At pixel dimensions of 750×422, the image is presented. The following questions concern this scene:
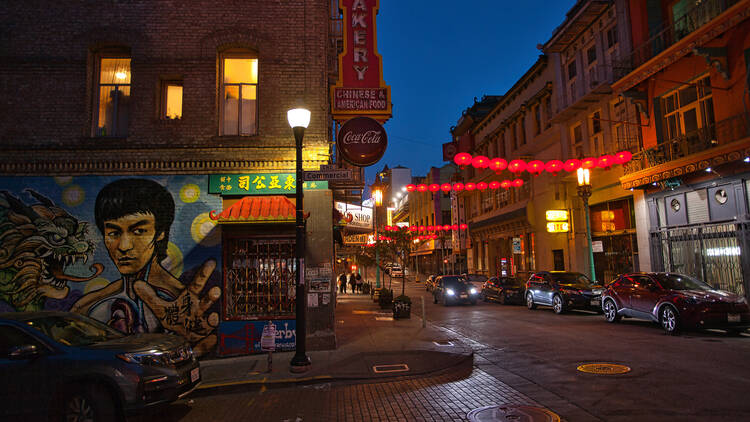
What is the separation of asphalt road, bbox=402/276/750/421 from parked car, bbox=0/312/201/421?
565 cm

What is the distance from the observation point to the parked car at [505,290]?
2370 cm

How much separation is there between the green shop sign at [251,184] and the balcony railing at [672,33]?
15556mm

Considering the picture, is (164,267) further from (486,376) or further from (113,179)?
(486,376)

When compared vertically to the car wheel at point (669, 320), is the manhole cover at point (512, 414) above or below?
below

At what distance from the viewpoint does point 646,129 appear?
19.8 metres

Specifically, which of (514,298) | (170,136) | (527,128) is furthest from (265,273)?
(527,128)

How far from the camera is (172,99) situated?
12.0 metres

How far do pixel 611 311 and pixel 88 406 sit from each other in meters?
14.8

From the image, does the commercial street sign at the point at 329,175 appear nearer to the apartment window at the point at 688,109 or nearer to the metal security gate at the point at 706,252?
the apartment window at the point at 688,109

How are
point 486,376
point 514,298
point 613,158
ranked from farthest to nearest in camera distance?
point 514,298 < point 613,158 < point 486,376

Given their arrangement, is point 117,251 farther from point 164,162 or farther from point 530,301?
point 530,301

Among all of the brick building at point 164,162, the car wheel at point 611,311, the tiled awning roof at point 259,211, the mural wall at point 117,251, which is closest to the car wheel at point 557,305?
the car wheel at point 611,311

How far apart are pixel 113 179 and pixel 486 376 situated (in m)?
10.0

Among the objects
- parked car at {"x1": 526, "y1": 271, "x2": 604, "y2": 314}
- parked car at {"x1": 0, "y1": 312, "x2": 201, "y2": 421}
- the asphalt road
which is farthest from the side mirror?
parked car at {"x1": 526, "y1": 271, "x2": 604, "y2": 314}
